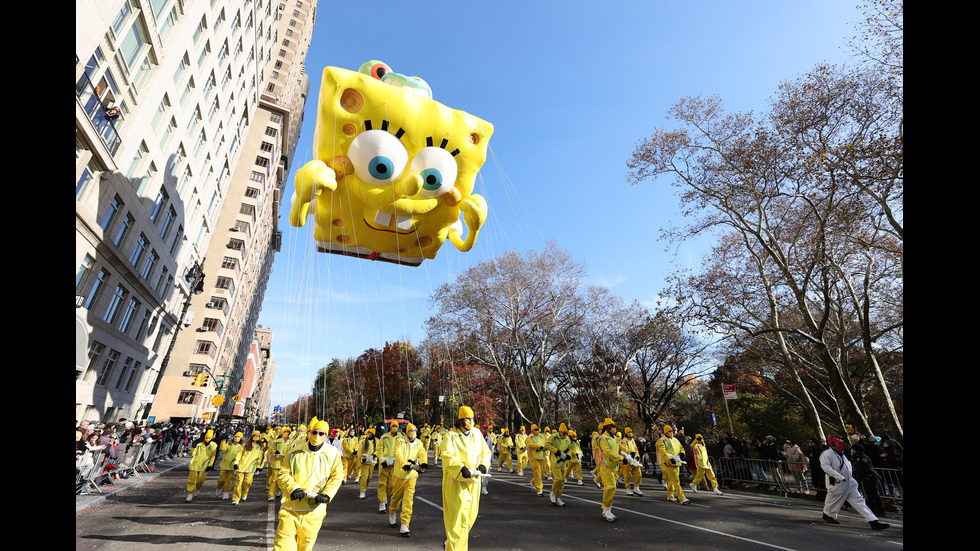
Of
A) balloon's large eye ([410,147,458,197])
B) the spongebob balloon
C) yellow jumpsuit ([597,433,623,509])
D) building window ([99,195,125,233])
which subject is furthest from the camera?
building window ([99,195,125,233])

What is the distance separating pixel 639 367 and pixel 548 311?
8050 millimetres

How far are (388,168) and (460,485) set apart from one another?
17.4 ft

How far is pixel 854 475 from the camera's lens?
1033 centimetres

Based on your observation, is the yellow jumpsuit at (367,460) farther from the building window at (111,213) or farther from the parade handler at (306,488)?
the building window at (111,213)

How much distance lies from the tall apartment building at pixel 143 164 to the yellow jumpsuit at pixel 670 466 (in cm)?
1597

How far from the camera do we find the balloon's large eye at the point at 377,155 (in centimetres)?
756

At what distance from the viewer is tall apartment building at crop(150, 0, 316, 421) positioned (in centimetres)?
3975

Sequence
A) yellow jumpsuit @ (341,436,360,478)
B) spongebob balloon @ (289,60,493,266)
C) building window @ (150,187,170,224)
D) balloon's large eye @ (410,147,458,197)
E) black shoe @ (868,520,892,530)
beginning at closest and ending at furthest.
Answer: spongebob balloon @ (289,60,493,266) < balloon's large eye @ (410,147,458,197) < black shoe @ (868,520,892,530) < yellow jumpsuit @ (341,436,360,478) < building window @ (150,187,170,224)

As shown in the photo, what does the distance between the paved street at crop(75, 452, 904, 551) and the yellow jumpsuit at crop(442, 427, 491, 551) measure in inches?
57.7

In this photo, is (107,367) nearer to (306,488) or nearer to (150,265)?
(150,265)

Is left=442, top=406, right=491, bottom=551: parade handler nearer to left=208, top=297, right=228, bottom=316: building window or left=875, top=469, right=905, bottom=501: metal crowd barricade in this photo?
left=875, top=469, right=905, bottom=501: metal crowd barricade

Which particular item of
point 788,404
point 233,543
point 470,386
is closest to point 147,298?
point 233,543

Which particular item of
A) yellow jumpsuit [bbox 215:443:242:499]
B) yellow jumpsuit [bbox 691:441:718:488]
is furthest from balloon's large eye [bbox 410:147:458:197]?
yellow jumpsuit [bbox 691:441:718:488]
